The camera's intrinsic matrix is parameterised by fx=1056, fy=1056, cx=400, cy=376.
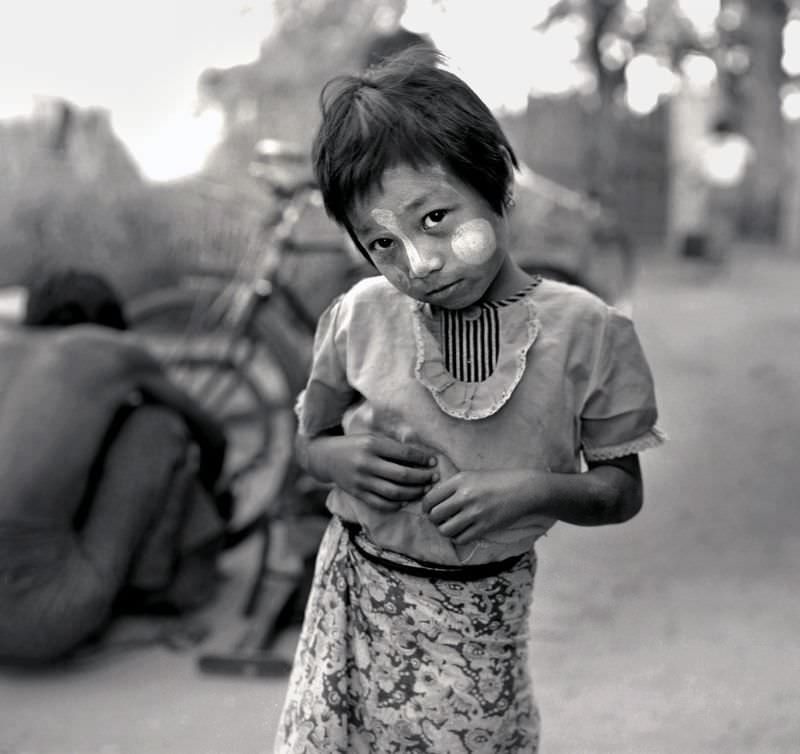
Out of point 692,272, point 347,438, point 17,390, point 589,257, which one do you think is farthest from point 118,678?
point 692,272

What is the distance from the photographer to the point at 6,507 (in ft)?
9.05

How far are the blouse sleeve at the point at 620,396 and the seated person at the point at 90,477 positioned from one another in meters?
1.90

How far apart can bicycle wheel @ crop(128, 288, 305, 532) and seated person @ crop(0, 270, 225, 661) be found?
0.45 metres

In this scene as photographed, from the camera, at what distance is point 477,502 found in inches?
48.1

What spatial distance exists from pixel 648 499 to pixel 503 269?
122 inches

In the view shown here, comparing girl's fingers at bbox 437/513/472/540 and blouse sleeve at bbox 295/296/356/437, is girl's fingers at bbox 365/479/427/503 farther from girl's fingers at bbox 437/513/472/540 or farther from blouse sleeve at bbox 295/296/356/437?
blouse sleeve at bbox 295/296/356/437

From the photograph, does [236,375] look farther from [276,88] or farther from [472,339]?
[276,88]

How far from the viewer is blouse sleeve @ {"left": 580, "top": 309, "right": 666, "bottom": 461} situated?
129 cm

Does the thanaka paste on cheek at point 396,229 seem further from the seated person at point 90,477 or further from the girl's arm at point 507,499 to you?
the seated person at point 90,477

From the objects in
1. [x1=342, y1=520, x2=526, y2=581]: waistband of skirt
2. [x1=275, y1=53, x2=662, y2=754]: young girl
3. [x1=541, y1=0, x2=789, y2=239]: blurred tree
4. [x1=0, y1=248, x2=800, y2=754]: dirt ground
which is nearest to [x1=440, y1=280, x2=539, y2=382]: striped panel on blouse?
[x1=275, y1=53, x2=662, y2=754]: young girl

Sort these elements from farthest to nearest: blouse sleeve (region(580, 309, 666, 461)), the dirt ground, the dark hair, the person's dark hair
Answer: the person's dark hair
the dirt ground
blouse sleeve (region(580, 309, 666, 461))
the dark hair

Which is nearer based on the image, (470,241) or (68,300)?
(470,241)

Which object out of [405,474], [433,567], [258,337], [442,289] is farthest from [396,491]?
[258,337]

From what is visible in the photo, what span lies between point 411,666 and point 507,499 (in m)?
0.28
